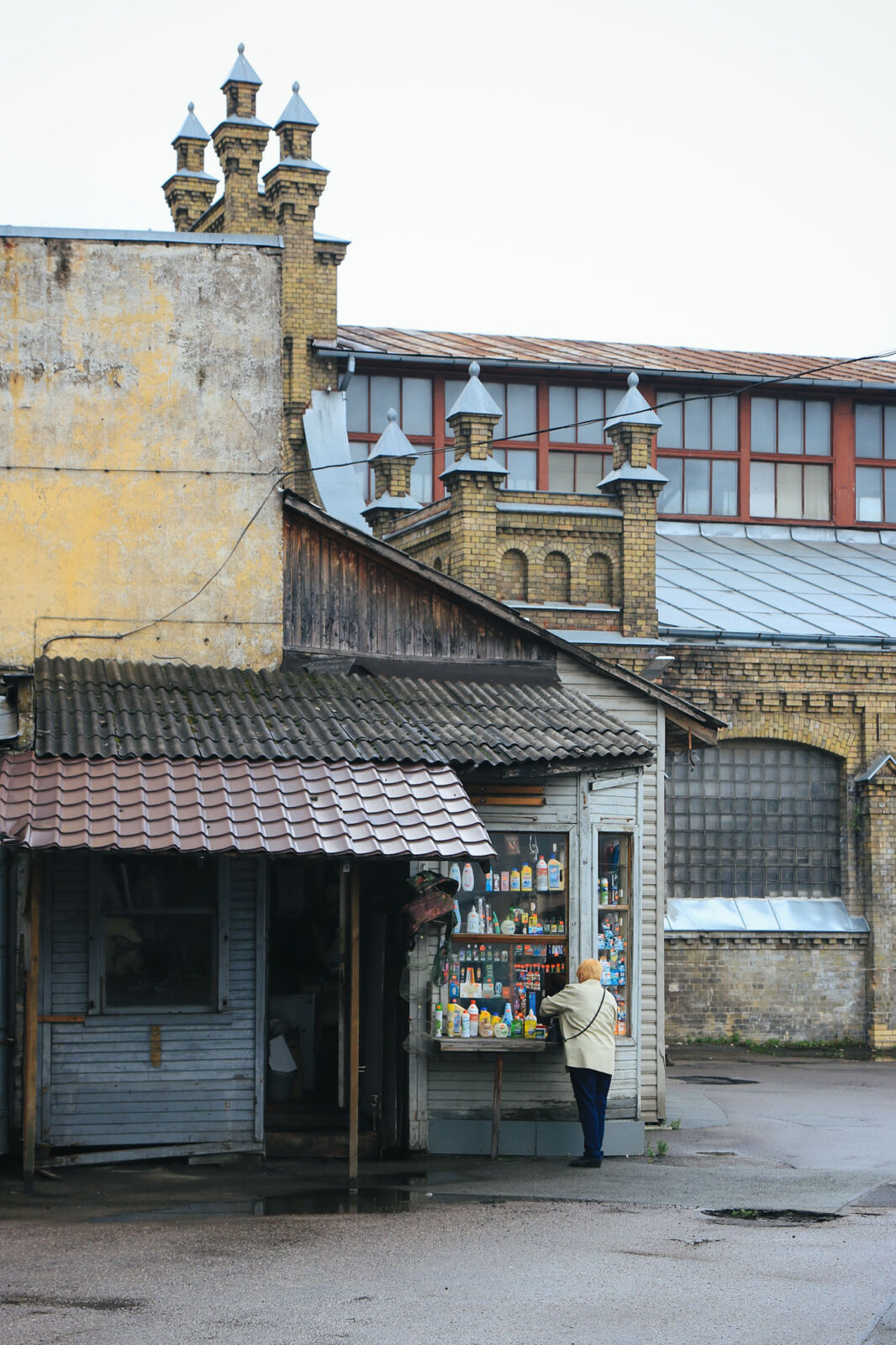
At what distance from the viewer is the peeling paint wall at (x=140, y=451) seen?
46.1ft

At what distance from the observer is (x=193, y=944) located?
13.5 metres

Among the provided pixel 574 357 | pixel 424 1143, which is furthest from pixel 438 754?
pixel 574 357

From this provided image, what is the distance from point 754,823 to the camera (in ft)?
89.7

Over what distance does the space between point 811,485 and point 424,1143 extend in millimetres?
22300

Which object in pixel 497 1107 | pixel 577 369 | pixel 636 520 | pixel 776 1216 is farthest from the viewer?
pixel 577 369

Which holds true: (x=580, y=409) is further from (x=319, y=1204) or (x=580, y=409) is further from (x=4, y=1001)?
(x=319, y=1204)

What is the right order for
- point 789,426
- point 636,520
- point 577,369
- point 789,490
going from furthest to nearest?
point 789,426, point 789,490, point 577,369, point 636,520

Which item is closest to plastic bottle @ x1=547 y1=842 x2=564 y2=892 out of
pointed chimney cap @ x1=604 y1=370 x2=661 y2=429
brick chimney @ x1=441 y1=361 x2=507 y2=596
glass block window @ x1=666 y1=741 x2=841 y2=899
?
brick chimney @ x1=441 y1=361 x2=507 y2=596

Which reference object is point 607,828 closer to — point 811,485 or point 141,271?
point 141,271

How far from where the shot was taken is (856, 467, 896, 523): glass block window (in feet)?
111

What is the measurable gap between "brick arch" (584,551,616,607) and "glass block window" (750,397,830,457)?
8.53 metres

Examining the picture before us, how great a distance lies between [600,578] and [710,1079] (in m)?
7.74

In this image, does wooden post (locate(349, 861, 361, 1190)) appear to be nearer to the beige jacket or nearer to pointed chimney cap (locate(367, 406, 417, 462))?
the beige jacket

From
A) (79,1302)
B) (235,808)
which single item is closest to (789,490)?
(235,808)
